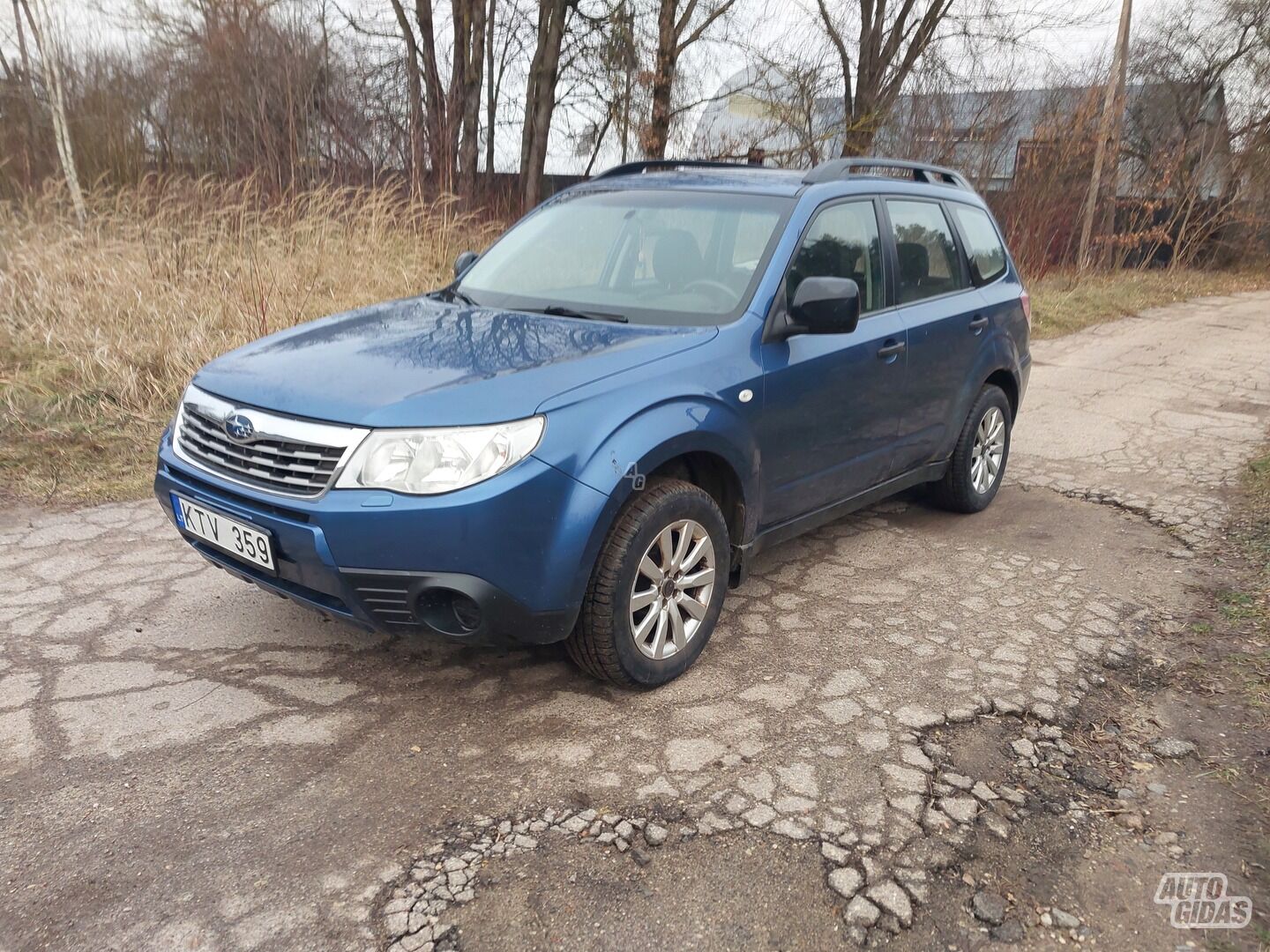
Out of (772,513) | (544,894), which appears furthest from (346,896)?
(772,513)

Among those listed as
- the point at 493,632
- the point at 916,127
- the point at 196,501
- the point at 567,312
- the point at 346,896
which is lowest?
the point at 346,896

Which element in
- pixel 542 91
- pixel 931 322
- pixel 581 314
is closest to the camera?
pixel 581 314

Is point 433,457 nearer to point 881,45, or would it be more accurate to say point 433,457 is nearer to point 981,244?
point 981,244

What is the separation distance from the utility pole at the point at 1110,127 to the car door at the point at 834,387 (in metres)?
15.8

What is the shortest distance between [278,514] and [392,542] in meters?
0.41

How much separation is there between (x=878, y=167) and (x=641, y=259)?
143 centimetres

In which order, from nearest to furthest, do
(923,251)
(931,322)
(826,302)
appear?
(826,302) < (931,322) < (923,251)

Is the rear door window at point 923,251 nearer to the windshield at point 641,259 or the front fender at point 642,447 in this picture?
the windshield at point 641,259

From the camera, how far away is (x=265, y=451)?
9.47 feet

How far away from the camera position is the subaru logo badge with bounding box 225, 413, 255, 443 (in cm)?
292

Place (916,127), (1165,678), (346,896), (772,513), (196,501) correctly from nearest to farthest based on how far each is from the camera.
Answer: (346,896)
(196,501)
(1165,678)
(772,513)
(916,127)

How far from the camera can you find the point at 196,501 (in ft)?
10.1

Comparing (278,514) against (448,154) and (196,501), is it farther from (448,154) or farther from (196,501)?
(448,154)

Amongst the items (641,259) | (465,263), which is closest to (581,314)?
(641,259)
